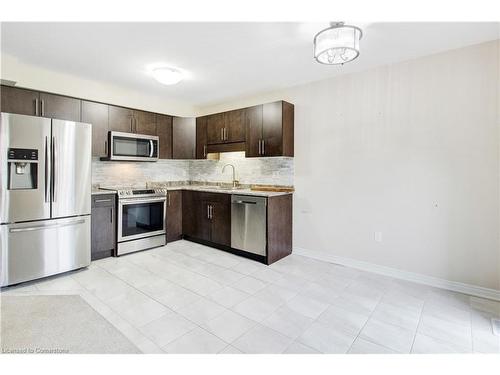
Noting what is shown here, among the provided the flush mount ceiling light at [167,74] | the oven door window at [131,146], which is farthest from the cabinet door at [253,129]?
the oven door window at [131,146]

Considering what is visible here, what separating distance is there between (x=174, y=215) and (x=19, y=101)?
8.20 feet

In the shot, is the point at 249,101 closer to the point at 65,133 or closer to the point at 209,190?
the point at 209,190

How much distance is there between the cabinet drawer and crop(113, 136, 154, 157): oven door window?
0.71 m

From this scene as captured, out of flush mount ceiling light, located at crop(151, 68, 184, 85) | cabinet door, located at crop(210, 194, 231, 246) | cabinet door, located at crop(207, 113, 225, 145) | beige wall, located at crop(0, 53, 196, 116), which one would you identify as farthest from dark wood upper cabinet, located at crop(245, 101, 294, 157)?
beige wall, located at crop(0, 53, 196, 116)

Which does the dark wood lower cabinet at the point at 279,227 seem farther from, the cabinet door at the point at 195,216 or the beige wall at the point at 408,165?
the cabinet door at the point at 195,216

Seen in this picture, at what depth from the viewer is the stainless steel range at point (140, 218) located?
12.3 feet

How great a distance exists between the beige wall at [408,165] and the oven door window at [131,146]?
2.46m

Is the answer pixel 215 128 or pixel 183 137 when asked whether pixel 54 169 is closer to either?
pixel 183 137

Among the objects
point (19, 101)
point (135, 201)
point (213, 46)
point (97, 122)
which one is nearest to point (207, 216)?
point (135, 201)

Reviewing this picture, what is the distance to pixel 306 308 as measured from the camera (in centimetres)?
238

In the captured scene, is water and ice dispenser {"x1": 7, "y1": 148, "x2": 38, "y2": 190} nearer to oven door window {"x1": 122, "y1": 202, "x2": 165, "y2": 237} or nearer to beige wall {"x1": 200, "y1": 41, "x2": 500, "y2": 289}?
oven door window {"x1": 122, "y1": 202, "x2": 165, "y2": 237}

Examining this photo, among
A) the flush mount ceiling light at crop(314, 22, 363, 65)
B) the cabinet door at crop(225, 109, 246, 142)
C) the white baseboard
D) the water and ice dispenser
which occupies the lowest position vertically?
the white baseboard

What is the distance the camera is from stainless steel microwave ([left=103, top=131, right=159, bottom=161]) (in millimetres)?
3913
